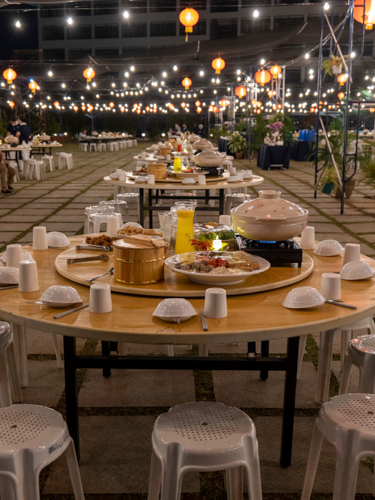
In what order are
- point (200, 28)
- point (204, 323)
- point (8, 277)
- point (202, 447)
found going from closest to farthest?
point (202, 447) < point (204, 323) < point (8, 277) < point (200, 28)

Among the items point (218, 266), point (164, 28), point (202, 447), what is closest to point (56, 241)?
point (218, 266)

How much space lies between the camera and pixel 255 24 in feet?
122

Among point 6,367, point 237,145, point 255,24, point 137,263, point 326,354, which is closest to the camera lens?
point 137,263

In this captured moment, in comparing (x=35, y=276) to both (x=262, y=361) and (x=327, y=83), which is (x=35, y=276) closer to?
(x=262, y=361)

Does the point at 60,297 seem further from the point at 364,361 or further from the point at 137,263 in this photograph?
the point at 364,361

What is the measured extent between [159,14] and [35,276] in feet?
131

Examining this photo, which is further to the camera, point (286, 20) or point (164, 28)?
point (164, 28)

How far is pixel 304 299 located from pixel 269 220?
393 millimetres

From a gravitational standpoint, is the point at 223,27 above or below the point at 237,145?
above

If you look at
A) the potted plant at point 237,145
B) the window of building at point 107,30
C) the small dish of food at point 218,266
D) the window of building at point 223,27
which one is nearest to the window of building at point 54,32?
the window of building at point 107,30

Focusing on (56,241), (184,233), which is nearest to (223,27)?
(56,241)

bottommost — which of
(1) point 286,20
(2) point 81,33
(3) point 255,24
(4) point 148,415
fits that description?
(4) point 148,415

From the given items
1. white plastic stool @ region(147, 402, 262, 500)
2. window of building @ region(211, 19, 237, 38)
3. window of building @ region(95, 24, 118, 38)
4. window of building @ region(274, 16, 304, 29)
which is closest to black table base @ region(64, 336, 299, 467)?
white plastic stool @ region(147, 402, 262, 500)

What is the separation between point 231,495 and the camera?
5.00ft
